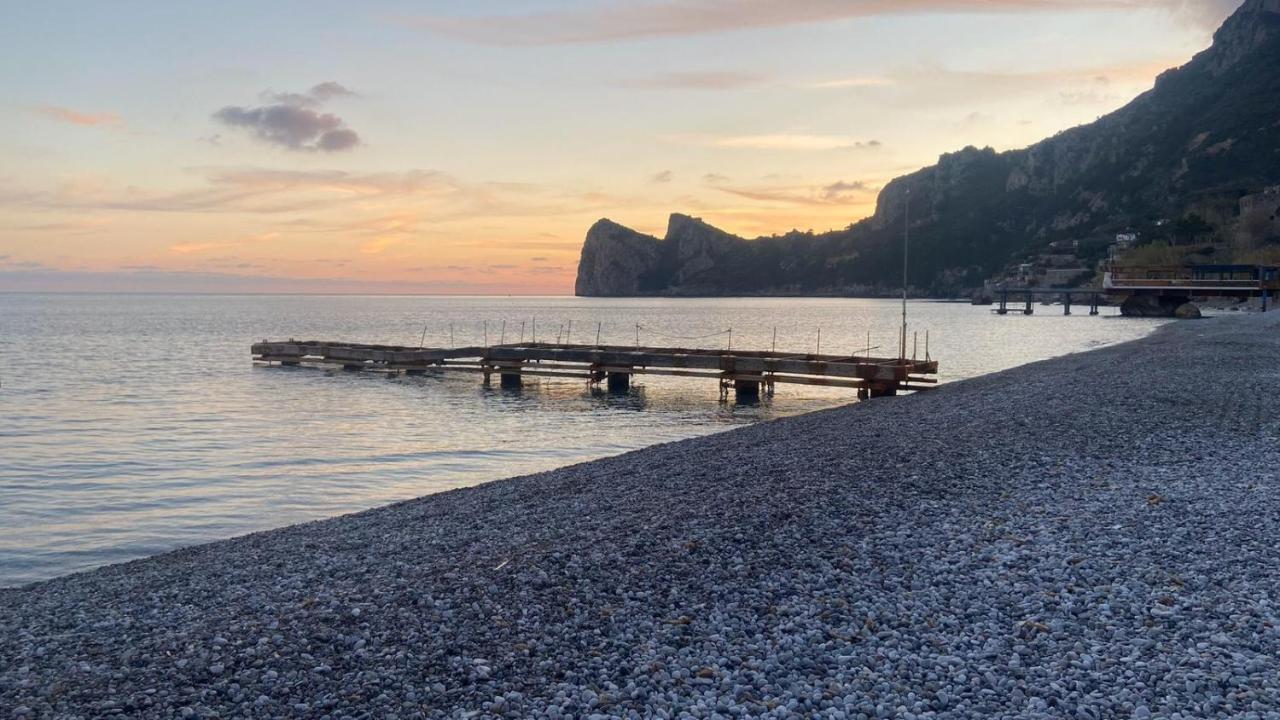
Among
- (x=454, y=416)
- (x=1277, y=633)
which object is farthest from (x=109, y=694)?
(x=454, y=416)

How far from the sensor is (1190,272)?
317 feet

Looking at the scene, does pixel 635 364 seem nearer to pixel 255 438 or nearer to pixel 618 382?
pixel 618 382

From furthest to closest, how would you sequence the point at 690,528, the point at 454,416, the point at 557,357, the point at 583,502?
1. the point at 557,357
2. the point at 454,416
3. the point at 583,502
4. the point at 690,528

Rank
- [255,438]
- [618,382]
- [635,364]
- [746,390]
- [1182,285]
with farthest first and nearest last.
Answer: [1182,285]
[618,382]
[635,364]
[746,390]
[255,438]

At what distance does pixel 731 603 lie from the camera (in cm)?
747

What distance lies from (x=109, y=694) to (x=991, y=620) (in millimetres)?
6768

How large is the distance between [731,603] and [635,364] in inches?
1115

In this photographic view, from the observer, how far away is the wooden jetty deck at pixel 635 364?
30.4 meters

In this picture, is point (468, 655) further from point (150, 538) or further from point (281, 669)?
point (150, 538)

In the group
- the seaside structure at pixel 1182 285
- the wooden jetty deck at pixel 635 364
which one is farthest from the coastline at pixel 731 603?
the seaside structure at pixel 1182 285

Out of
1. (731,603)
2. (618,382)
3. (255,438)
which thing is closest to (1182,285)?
(618,382)

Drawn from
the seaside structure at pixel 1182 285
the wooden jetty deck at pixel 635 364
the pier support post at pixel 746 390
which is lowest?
the pier support post at pixel 746 390

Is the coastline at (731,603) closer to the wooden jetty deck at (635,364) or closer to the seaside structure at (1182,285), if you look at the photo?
the wooden jetty deck at (635,364)

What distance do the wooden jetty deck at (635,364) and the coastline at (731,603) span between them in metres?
16.9
